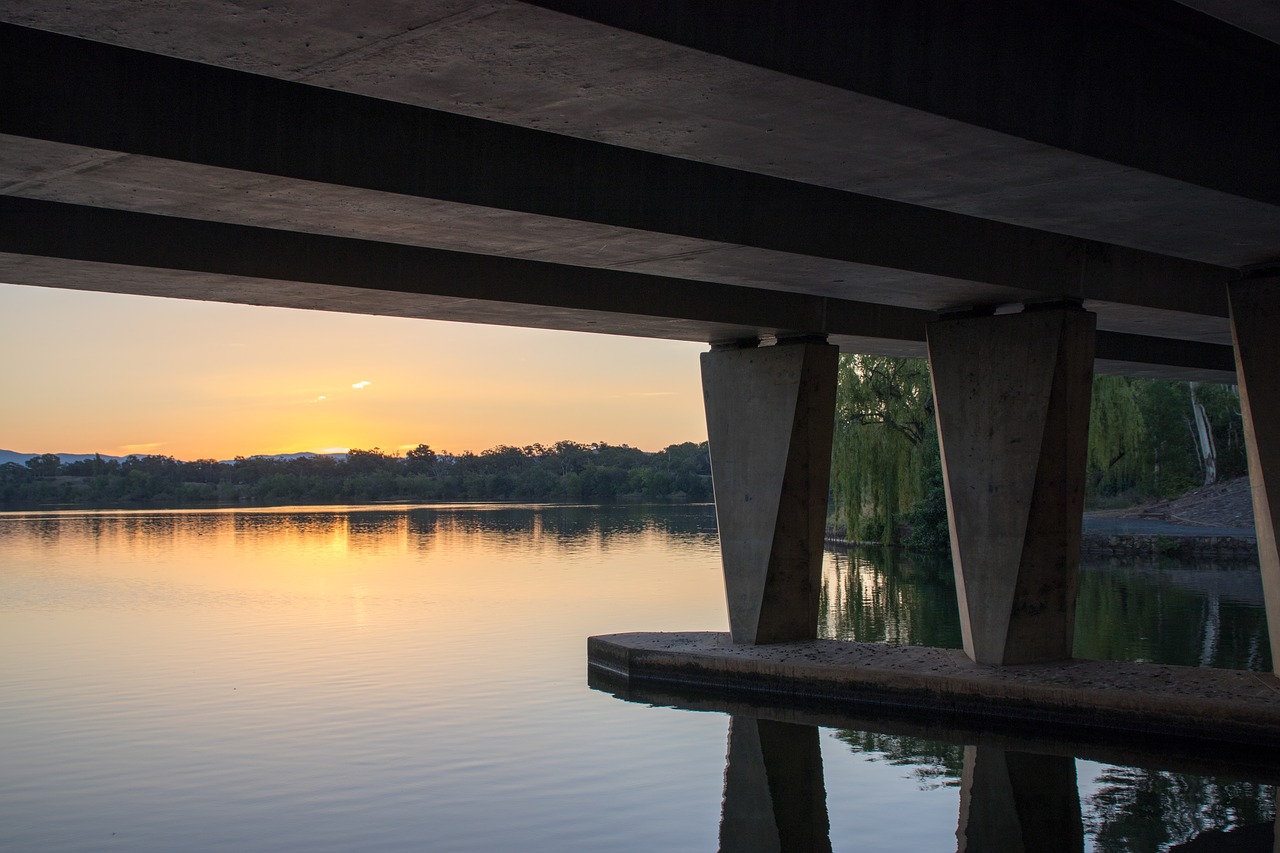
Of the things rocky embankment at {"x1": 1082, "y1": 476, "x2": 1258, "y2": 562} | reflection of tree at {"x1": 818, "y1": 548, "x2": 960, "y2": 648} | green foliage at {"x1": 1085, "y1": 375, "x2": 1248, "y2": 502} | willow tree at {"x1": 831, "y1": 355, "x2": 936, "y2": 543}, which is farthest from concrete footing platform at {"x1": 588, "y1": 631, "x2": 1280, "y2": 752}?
green foliage at {"x1": 1085, "y1": 375, "x2": 1248, "y2": 502}

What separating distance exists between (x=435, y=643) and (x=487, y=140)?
52.1ft

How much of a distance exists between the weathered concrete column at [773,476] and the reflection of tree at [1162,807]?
6.49 metres

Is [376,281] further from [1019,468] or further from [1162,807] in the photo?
[1162,807]

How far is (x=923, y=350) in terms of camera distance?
70.2 ft

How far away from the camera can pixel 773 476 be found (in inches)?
725

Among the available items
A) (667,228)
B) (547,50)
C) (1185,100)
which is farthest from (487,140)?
(1185,100)

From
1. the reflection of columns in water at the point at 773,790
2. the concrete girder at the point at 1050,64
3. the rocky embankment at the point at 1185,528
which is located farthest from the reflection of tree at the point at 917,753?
the rocky embankment at the point at 1185,528

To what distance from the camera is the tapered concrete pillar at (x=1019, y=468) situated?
15914mm

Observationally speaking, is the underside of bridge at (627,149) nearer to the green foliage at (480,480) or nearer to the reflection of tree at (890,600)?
the reflection of tree at (890,600)

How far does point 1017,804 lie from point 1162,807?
1.32 m

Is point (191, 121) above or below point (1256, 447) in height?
above

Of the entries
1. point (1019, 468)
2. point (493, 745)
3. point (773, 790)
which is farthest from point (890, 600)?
point (773, 790)

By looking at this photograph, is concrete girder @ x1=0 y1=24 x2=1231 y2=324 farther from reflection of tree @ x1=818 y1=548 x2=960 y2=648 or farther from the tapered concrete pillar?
reflection of tree @ x1=818 y1=548 x2=960 y2=648

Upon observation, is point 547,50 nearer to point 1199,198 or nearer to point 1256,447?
point 1199,198
